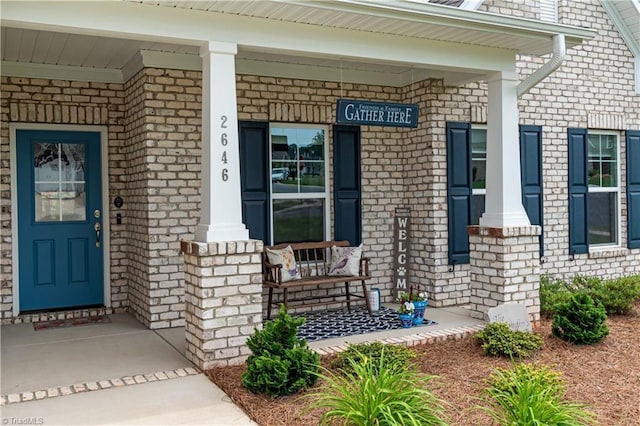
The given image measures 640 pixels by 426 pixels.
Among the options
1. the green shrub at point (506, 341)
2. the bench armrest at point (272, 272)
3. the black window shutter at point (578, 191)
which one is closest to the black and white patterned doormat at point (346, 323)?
the bench armrest at point (272, 272)

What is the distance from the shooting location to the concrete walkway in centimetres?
375

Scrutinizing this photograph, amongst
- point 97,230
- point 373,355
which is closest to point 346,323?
point 373,355

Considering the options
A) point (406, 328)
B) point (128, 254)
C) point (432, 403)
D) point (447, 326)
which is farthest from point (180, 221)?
point (432, 403)

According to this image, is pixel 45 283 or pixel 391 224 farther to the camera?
pixel 391 224

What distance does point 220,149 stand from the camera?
4.74m

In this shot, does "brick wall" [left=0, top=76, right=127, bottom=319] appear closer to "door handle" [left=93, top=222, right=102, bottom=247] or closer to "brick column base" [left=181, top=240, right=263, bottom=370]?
"door handle" [left=93, top=222, right=102, bottom=247]

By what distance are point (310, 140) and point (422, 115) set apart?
1.40 metres

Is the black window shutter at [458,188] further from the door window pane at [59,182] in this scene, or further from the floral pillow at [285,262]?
the door window pane at [59,182]

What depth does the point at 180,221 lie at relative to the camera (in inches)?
246

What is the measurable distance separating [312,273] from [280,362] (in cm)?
295

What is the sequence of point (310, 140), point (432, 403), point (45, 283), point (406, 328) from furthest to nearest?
point (310, 140) → point (45, 283) → point (406, 328) → point (432, 403)

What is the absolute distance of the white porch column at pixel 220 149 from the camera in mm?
4715

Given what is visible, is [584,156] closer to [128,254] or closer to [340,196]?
[340,196]

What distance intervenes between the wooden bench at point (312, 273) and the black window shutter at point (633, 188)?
424 cm
